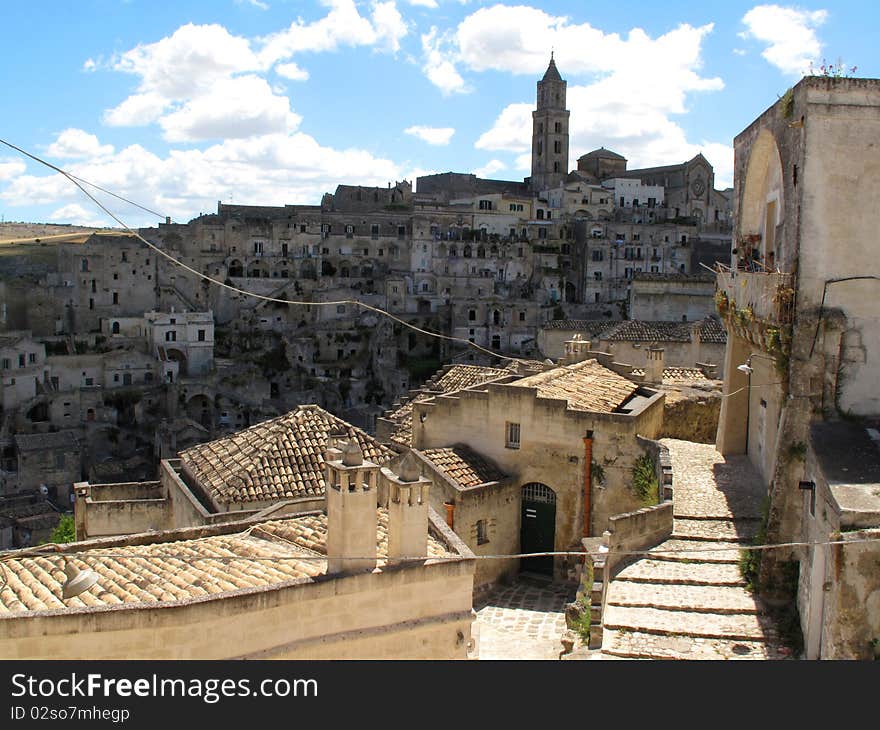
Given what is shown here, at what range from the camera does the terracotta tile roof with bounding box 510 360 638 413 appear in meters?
21.7

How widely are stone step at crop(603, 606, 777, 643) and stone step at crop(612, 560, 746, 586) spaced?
44.3 inches

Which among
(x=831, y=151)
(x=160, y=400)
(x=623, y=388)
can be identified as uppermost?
(x=831, y=151)

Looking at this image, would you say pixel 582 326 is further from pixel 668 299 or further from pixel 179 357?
pixel 179 357

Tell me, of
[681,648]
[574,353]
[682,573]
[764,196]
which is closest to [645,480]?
[682,573]

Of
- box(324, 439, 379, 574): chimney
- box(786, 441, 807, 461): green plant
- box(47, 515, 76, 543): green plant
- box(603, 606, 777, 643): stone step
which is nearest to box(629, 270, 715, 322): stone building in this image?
box(47, 515, 76, 543): green plant

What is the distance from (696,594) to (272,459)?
891 cm

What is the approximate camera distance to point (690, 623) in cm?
1241

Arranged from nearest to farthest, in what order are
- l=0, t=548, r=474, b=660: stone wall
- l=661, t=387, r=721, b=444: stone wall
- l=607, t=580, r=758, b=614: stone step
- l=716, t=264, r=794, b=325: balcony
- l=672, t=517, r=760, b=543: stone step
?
l=0, t=548, r=474, b=660: stone wall, l=607, t=580, r=758, b=614: stone step, l=716, t=264, r=794, b=325: balcony, l=672, t=517, r=760, b=543: stone step, l=661, t=387, r=721, b=444: stone wall

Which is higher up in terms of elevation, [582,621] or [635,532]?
[635,532]

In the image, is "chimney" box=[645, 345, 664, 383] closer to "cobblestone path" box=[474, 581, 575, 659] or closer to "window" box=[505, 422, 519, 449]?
"window" box=[505, 422, 519, 449]

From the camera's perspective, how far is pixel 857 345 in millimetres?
13359
